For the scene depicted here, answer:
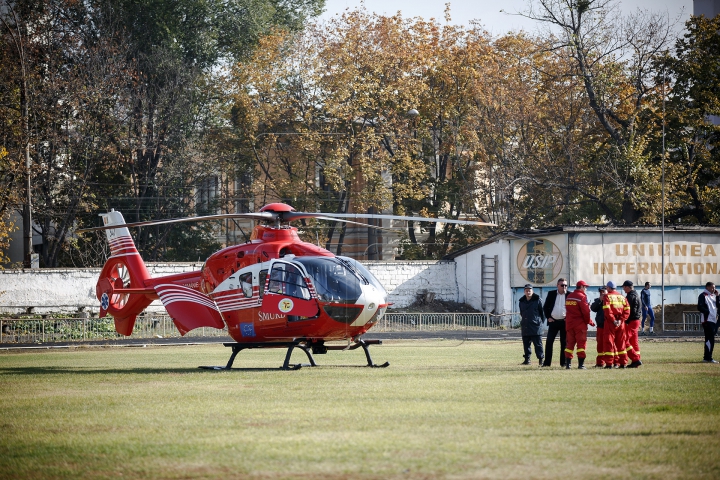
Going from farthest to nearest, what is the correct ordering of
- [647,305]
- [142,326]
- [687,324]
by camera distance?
[687,324]
[142,326]
[647,305]

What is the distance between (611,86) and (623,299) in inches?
1276

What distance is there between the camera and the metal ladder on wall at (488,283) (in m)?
45.0

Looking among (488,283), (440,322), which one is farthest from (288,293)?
(488,283)

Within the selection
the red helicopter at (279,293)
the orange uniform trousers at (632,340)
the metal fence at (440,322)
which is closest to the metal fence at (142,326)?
the metal fence at (440,322)

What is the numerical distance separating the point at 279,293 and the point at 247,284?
45.2 inches

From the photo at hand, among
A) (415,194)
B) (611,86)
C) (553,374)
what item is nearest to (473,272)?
(415,194)

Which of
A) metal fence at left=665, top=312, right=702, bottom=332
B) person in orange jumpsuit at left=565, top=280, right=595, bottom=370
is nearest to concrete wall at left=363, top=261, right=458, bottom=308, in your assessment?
metal fence at left=665, top=312, right=702, bottom=332

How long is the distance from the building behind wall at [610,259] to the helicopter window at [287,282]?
21637mm

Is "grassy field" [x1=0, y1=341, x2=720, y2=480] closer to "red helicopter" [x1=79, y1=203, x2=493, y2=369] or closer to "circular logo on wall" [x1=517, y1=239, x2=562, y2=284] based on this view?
"red helicopter" [x1=79, y1=203, x2=493, y2=369]

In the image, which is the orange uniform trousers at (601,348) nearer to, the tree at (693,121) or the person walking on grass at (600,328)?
the person walking on grass at (600,328)

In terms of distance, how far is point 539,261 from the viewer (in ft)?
139

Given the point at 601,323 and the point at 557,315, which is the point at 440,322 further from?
the point at 601,323

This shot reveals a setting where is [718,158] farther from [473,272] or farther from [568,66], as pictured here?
[473,272]

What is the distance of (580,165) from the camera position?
53.0 m
